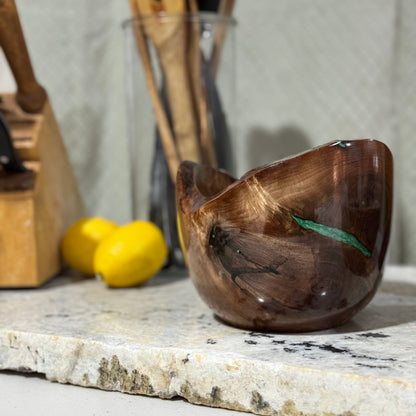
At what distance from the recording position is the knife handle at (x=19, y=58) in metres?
0.65

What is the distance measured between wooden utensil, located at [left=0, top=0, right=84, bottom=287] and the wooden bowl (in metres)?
0.30

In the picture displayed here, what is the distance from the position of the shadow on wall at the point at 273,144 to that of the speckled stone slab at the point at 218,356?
41 centimetres

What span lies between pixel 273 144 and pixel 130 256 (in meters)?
0.40

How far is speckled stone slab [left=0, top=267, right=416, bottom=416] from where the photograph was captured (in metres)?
0.42

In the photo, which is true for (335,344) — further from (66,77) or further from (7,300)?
(66,77)

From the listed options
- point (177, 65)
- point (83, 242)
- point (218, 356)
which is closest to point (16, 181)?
point (83, 242)

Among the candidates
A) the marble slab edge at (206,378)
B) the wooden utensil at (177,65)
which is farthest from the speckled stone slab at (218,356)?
the wooden utensil at (177,65)

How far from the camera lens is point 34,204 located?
29.3 inches

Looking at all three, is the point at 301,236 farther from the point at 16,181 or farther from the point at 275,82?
the point at 275,82

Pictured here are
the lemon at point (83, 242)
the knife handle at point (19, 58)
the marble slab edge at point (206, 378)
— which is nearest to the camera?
the marble slab edge at point (206, 378)

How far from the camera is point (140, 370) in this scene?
1.59 ft

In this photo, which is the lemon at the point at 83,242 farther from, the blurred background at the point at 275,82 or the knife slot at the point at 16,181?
the blurred background at the point at 275,82

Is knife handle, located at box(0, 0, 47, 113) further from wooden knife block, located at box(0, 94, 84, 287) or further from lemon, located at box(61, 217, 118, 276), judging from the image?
lemon, located at box(61, 217, 118, 276)

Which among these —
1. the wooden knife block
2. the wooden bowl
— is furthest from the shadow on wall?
the wooden bowl
